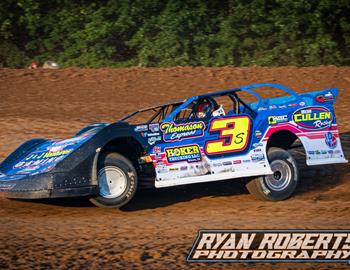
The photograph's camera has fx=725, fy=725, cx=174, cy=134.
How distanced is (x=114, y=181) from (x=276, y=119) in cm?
252

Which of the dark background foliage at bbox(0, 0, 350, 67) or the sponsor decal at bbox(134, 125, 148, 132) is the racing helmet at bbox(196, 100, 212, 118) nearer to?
the sponsor decal at bbox(134, 125, 148, 132)

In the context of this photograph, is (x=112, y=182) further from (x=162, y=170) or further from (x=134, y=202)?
(x=134, y=202)

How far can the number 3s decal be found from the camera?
9891 millimetres

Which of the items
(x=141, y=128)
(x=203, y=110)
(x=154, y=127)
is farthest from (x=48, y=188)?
(x=203, y=110)

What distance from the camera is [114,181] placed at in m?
9.42

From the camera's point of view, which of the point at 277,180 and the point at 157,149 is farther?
the point at 277,180

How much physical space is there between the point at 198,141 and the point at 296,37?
1328 centimetres

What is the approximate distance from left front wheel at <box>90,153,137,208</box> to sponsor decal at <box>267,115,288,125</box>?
2135mm

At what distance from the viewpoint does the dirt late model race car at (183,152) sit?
9172mm

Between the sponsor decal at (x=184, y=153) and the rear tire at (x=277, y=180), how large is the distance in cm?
101

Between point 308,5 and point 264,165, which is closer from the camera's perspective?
point 264,165

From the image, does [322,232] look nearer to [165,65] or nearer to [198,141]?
[198,141]

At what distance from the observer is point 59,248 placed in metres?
7.17

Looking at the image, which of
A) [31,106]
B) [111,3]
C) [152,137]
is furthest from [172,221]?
[111,3]
